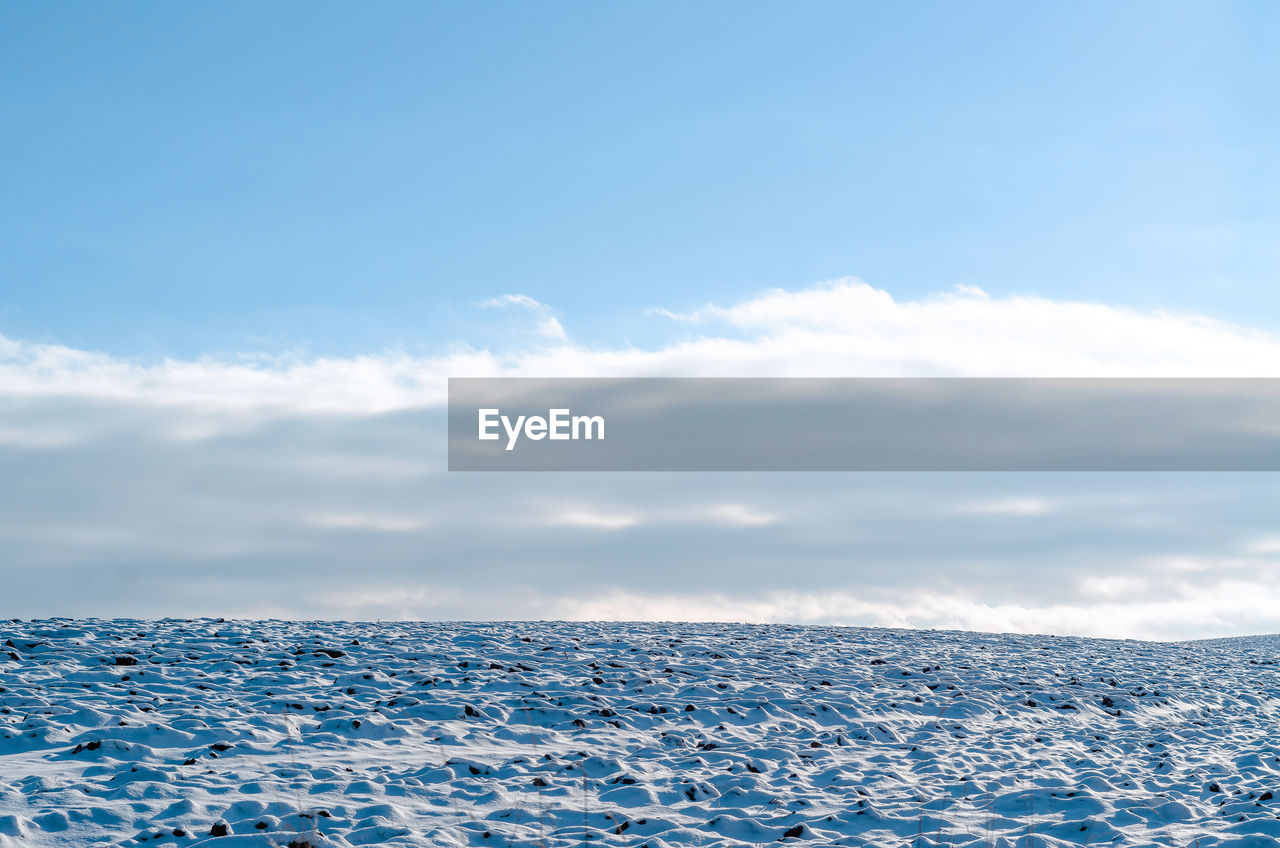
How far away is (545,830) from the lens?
836 cm

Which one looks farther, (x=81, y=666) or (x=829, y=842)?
(x=81, y=666)

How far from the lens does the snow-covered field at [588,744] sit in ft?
27.8

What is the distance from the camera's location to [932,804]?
988 cm

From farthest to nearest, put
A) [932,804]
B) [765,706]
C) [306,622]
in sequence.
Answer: [306,622] < [765,706] < [932,804]

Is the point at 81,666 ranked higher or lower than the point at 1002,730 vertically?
higher

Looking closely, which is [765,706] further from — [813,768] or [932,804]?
[932,804]

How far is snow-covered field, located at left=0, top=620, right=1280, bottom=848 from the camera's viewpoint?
27.8ft

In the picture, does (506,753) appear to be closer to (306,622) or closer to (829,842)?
(829,842)

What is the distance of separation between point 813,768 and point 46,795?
828cm

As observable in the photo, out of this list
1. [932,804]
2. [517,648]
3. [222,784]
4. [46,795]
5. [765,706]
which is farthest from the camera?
[517,648]

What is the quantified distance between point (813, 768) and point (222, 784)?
6790 mm

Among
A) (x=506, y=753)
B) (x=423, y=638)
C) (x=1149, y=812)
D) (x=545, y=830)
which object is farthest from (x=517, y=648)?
(x=1149, y=812)

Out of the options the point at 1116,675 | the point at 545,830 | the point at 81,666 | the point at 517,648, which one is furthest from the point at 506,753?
the point at 1116,675

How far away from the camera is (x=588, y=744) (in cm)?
1163
